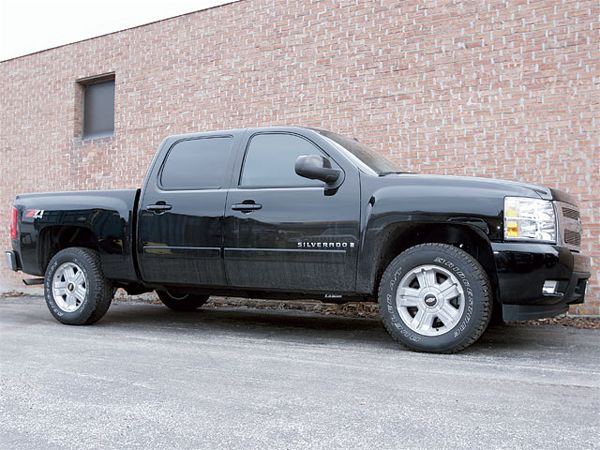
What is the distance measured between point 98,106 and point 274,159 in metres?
8.34

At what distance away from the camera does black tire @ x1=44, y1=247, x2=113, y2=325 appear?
622 cm

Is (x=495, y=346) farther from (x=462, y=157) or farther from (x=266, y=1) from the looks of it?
(x=266, y=1)

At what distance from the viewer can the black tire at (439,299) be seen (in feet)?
15.0

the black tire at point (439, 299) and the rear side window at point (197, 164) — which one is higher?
the rear side window at point (197, 164)

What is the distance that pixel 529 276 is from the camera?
450cm

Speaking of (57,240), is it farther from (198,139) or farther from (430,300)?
(430,300)

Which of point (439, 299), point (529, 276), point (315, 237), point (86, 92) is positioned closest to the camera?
point (529, 276)

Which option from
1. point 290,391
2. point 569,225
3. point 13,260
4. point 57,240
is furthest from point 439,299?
point 13,260

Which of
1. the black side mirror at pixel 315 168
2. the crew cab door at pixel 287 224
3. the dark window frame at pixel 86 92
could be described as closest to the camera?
the black side mirror at pixel 315 168

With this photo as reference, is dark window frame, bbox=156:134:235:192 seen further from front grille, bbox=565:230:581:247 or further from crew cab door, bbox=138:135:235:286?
front grille, bbox=565:230:581:247

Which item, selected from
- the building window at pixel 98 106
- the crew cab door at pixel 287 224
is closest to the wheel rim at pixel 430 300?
the crew cab door at pixel 287 224

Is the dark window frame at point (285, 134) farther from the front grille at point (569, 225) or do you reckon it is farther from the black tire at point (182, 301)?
the black tire at point (182, 301)

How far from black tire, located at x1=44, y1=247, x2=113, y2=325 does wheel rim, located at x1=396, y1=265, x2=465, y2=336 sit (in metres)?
3.17

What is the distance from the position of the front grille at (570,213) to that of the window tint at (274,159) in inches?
82.0
